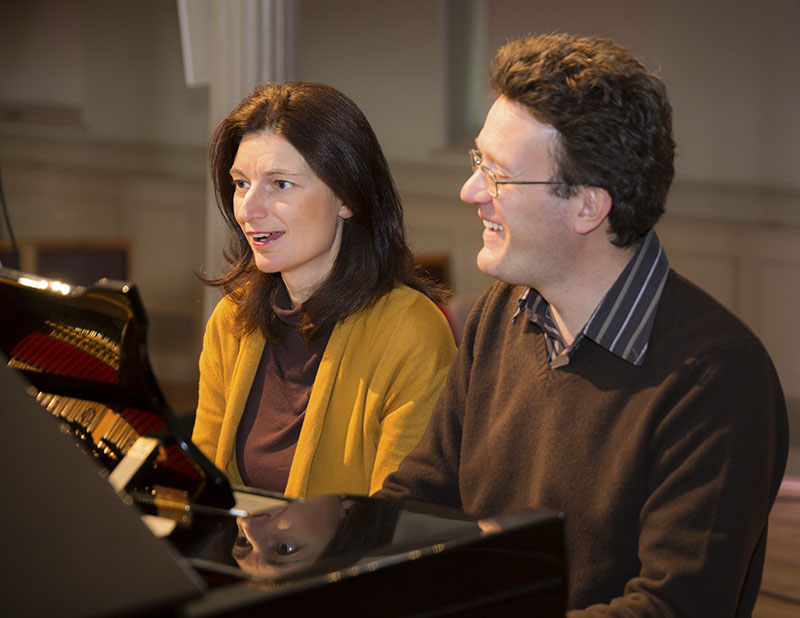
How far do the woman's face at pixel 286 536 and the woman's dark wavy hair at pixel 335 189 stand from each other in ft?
2.44

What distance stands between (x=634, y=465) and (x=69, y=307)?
2.54ft

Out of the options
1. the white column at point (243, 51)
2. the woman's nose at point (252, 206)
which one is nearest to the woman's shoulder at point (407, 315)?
the woman's nose at point (252, 206)

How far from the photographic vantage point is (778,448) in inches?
55.4

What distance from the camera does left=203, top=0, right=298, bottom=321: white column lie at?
11.7ft

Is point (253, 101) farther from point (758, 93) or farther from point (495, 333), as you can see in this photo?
point (758, 93)

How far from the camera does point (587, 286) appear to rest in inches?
58.5

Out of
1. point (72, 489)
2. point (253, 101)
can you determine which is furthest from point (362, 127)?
point (72, 489)

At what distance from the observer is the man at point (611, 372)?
1284mm

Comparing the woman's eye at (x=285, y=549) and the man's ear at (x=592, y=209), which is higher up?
the man's ear at (x=592, y=209)

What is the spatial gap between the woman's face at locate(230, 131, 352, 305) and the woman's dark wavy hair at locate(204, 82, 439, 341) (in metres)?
0.02

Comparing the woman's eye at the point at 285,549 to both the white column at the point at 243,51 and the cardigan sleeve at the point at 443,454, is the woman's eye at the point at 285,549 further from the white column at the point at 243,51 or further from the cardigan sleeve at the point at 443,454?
the white column at the point at 243,51

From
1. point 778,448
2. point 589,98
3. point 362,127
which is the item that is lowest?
point 778,448

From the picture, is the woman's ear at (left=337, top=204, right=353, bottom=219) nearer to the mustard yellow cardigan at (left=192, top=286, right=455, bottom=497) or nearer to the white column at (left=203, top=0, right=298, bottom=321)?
→ the mustard yellow cardigan at (left=192, top=286, right=455, bottom=497)

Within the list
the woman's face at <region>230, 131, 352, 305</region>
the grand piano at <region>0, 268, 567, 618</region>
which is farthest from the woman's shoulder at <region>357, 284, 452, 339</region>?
the grand piano at <region>0, 268, 567, 618</region>
